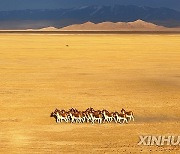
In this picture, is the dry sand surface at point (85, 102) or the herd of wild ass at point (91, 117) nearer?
the dry sand surface at point (85, 102)

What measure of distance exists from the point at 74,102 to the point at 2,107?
2.47m

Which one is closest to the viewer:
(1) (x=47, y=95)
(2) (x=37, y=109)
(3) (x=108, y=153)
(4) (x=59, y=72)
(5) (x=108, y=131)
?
(3) (x=108, y=153)

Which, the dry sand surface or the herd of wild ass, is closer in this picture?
the dry sand surface

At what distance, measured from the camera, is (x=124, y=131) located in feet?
38.7

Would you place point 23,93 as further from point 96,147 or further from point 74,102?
point 96,147

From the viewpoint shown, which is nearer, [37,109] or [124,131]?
[124,131]

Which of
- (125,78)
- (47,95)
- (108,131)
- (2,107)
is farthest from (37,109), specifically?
(125,78)

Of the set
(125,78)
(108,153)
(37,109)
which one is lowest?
(108,153)

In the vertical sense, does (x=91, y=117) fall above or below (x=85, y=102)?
below

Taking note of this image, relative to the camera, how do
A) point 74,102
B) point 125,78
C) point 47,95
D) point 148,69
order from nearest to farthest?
point 74,102
point 47,95
point 125,78
point 148,69

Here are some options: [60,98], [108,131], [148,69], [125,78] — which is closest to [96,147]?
[108,131]

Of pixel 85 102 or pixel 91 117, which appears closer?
pixel 91 117

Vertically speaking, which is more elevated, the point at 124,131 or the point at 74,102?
the point at 74,102

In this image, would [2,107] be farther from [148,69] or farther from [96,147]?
[148,69]
